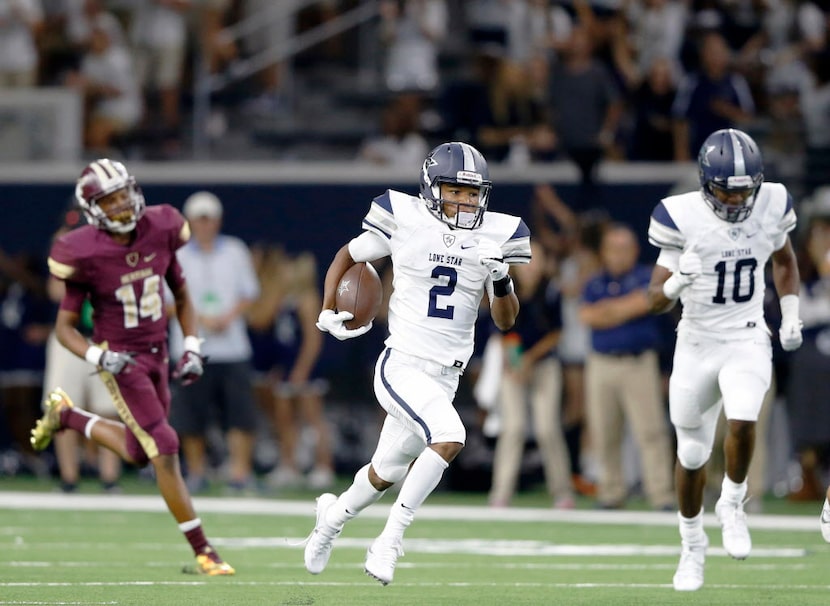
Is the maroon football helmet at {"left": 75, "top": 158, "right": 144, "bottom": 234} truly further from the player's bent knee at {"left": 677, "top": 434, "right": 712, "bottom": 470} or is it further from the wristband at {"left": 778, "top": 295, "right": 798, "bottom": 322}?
the wristband at {"left": 778, "top": 295, "right": 798, "bottom": 322}

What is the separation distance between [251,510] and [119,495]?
4.48 feet

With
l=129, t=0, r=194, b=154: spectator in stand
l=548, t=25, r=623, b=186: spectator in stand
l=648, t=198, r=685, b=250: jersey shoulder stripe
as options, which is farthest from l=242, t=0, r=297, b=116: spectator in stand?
l=648, t=198, r=685, b=250: jersey shoulder stripe

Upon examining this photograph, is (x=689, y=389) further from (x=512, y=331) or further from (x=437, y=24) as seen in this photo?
(x=437, y=24)

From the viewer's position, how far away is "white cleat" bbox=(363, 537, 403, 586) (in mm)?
6383

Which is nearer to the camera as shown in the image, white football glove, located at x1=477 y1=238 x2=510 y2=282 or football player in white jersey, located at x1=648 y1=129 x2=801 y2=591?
white football glove, located at x1=477 y1=238 x2=510 y2=282

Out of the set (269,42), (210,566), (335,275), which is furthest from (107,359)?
(269,42)

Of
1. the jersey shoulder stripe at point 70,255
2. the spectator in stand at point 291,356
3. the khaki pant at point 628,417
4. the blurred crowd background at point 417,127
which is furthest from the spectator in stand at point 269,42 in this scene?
the jersey shoulder stripe at point 70,255

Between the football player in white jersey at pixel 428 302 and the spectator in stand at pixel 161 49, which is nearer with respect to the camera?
the football player in white jersey at pixel 428 302

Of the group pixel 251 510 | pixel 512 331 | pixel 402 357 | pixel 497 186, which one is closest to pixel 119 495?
pixel 251 510

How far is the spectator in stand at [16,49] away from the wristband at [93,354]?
833cm

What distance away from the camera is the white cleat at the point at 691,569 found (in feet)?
23.2

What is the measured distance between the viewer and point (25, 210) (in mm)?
14133

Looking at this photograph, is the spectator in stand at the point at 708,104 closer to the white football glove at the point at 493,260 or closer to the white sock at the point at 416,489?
the white football glove at the point at 493,260

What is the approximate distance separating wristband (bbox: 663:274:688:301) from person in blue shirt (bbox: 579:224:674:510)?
12.3 feet
